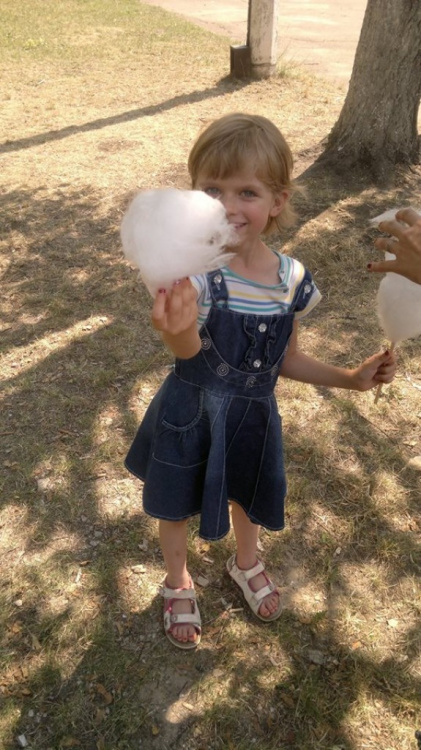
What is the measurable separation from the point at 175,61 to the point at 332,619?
899cm

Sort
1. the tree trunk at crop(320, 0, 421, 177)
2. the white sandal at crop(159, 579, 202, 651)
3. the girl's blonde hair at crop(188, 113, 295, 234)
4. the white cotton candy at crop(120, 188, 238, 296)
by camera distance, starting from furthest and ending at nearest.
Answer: the tree trunk at crop(320, 0, 421, 177) → the white sandal at crop(159, 579, 202, 651) → the girl's blonde hair at crop(188, 113, 295, 234) → the white cotton candy at crop(120, 188, 238, 296)

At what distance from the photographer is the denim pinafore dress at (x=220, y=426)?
175 centimetres

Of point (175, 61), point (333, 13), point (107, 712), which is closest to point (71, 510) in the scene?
point (107, 712)

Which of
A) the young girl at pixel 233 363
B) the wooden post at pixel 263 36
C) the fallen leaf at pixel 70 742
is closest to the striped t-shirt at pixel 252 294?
the young girl at pixel 233 363

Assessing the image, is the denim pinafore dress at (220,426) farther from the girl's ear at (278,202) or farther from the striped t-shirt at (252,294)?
the girl's ear at (278,202)

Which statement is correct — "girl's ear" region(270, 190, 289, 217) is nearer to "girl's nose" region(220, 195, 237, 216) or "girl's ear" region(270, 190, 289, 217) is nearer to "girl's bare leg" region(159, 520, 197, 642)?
"girl's nose" region(220, 195, 237, 216)

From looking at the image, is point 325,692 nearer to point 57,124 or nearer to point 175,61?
point 57,124

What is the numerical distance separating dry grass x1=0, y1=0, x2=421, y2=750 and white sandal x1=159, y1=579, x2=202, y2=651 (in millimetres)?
39

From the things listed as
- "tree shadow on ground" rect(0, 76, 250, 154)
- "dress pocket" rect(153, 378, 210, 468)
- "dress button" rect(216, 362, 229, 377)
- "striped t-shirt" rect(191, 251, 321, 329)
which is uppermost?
"striped t-shirt" rect(191, 251, 321, 329)

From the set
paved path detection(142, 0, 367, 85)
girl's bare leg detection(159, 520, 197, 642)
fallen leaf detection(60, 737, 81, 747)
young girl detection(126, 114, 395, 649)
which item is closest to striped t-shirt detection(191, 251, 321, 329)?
young girl detection(126, 114, 395, 649)

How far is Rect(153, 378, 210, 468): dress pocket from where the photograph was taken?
183 cm

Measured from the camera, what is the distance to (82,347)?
3705 millimetres

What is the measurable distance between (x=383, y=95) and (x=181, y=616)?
4.37 meters

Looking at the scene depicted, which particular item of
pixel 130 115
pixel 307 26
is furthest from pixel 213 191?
pixel 307 26
